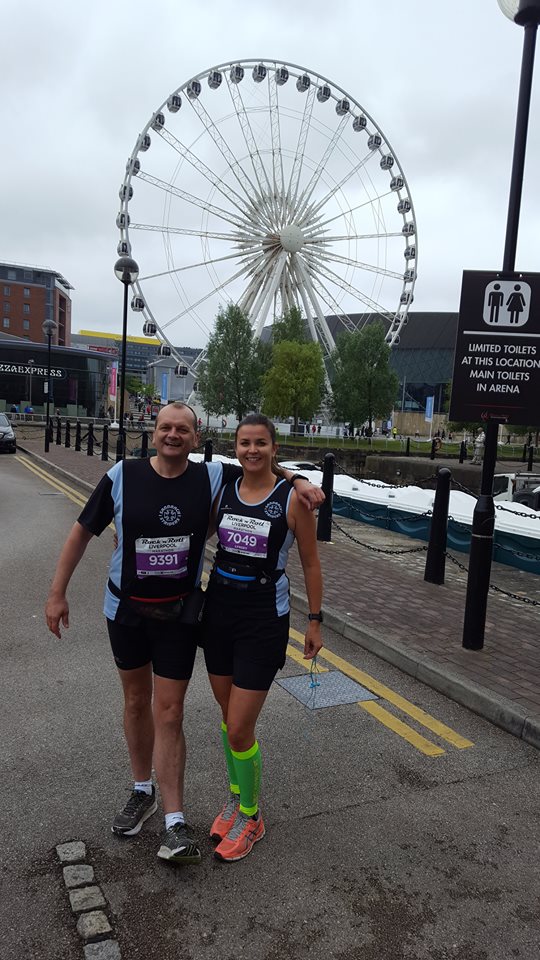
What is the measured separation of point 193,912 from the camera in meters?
2.53

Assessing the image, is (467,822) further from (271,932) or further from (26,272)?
(26,272)

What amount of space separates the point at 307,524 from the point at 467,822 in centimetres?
170

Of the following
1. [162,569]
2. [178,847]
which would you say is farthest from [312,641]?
[178,847]

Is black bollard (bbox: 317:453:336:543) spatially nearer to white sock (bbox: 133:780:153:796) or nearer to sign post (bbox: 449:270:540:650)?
sign post (bbox: 449:270:540:650)

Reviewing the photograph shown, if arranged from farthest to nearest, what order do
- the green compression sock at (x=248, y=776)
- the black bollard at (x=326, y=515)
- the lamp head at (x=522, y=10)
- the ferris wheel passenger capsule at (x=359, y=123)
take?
the ferris wheel passenger capsule at (x=359, y=123) < the black bollard at (x=326, y=515) < the lamp head at (x=522, y=10) < the green compression sock at (x=248, y=776)

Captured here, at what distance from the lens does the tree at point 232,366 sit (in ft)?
155

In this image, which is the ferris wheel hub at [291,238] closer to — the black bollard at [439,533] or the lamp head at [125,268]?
the lamp head at [125,268]

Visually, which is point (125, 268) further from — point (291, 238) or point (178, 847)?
point (291, 238)

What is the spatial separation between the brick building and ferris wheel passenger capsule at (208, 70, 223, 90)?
68.8m

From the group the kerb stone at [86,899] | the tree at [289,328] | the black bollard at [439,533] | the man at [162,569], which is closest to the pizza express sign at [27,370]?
the tree at [289,328]

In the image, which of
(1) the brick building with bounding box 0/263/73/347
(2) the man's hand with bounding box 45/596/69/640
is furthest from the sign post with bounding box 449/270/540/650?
(1) the brick building with bounding box 0/263/73/347

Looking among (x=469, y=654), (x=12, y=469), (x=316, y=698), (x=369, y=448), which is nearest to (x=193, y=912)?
(x=316, y=698)

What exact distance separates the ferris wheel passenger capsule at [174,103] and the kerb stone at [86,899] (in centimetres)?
3985

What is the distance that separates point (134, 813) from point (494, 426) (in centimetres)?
390
